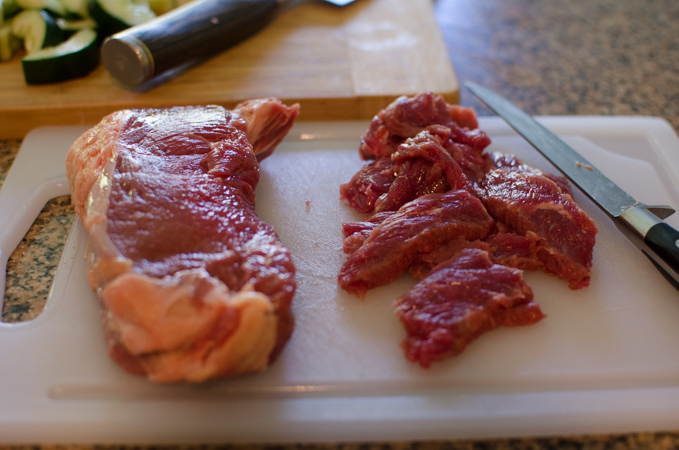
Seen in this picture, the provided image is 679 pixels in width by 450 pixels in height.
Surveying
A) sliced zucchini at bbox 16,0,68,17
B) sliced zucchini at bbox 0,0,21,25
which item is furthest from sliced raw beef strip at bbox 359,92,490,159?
sliced zucchini at bbox 0,0,21,25

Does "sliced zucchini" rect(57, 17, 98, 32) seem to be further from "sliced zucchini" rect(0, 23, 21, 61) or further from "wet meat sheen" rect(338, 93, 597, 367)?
"wet meat sheen" rect(338, 93, 597, 367)

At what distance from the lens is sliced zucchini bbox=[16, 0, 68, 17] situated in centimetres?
402

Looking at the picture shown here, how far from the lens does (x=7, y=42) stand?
3902mm

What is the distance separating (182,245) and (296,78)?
1937 millimetres

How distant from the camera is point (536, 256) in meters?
2.75

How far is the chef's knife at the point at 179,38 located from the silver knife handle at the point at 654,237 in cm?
291

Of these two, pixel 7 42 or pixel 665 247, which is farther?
pixel 7 42

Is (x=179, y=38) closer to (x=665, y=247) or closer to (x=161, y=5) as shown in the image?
(x=161, y=5)

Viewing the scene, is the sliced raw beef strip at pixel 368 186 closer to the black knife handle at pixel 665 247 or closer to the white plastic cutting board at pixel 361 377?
the white plastic cutting board at pixel 361 377

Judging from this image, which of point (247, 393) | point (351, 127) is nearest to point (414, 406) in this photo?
point (247, 393)

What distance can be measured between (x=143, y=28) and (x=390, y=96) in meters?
1.74

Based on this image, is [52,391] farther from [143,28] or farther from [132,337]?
[143,28]

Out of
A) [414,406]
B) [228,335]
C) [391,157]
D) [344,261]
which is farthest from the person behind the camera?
[391,157]

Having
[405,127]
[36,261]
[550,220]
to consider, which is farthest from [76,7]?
[550,220]
